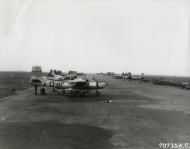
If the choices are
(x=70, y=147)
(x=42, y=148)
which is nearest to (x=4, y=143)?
(x=42, y=148)

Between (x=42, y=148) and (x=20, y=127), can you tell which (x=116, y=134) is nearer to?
(x=42, y=148)

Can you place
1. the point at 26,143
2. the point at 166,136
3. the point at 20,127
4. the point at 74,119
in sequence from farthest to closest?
the point at 74,119, the point at 20,127, the point at 166,136, the point at 26,143

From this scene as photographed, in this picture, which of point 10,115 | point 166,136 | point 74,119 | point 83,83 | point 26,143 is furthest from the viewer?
point 83,83

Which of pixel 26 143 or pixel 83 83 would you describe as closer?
pixel 26 143

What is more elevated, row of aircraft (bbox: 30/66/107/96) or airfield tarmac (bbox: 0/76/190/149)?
row of aircraft (bbox: 30/66/107/96)

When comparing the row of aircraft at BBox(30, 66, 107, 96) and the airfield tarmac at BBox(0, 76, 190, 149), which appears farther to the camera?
the row of aircraft at BBox(30, 66, 107, 96)

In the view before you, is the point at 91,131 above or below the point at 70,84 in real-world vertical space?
below

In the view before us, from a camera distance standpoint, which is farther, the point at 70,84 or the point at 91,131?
the point at 70,84

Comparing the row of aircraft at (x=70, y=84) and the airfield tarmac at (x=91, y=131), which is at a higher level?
the row of aircraft at (x=70, y=84)

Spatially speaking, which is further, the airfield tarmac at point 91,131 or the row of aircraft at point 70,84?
the row of aircraft at point 70,84

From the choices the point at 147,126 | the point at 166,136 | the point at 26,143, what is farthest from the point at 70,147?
the point at 147,126
